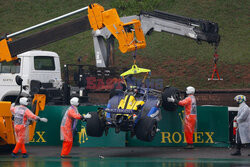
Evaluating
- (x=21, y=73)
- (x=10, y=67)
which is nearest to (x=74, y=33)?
(x=21, y=73)

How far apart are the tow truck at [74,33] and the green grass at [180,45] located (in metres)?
11.9

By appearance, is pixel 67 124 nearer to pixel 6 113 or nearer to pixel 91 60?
pixel 6 113

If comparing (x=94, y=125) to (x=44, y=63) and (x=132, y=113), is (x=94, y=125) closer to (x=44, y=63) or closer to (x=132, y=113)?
(x=132, y=113)

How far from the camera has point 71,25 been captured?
768 inches

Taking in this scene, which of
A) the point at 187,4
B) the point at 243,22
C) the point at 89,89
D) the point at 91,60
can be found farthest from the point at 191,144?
the point at 187,4

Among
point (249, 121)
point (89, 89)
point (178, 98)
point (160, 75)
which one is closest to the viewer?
point (249, 121)

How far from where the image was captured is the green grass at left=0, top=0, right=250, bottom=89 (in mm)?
33881

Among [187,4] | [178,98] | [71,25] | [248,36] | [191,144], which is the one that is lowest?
[191,144]

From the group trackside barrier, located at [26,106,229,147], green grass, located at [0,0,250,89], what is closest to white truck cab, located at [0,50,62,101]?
trackside barrier, located at [26,106,229,147]

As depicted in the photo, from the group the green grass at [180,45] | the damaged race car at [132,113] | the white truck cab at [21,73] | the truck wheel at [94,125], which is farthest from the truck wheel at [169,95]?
the green grass at [180,45]

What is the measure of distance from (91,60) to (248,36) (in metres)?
10.7

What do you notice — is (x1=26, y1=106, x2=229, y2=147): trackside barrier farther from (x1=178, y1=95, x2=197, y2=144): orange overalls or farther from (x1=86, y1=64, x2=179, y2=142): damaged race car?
(x1=86, y1=64, x2=179, y2=142): damaged race car

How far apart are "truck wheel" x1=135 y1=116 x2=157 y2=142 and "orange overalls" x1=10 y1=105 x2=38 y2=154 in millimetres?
2983

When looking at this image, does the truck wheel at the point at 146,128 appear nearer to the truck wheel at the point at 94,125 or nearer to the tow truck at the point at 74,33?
the truck wheel at the point at 94,125
